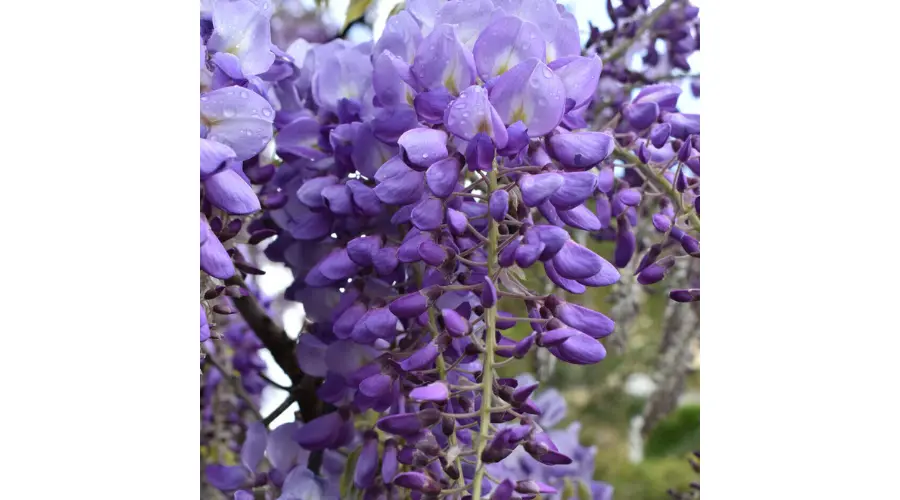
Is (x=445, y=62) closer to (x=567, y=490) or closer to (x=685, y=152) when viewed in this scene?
(x=685, y=152)

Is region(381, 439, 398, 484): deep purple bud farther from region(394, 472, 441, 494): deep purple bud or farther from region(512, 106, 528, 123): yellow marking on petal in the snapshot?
region(512, 106, 528, 123): yellow marking on petal

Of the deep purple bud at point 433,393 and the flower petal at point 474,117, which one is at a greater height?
the flower petal at point 474,117

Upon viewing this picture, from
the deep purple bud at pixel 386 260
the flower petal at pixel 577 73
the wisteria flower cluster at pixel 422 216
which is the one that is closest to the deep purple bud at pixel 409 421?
the wisteria flower cluster at pixel 422 216

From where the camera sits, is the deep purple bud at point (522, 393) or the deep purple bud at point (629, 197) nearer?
the deep purple bud at point (522, 393)

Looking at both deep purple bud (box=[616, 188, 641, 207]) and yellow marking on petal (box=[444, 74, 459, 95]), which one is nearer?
yellow marking on petal (box=[444, 74, 459, 95])

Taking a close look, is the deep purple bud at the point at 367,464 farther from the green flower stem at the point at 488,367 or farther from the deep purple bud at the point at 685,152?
the deep purple bud at the point at 685,152

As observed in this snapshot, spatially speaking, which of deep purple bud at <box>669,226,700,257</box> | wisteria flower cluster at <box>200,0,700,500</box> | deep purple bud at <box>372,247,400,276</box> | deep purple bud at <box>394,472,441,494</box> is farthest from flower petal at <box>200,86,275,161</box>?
deep purple bud at <box>669,226,700,257</box>
